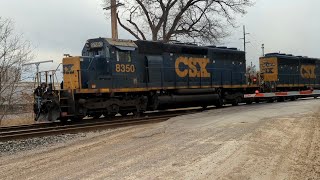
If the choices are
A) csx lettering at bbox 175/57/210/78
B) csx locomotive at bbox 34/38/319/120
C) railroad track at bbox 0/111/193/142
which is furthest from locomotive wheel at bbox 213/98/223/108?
railroad track at bbox 0/111/193/142

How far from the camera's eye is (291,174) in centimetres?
669

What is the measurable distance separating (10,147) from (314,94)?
85.4 feet

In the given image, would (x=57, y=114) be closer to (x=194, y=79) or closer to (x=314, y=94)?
(x=194, y=79)

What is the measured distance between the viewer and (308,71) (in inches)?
1261

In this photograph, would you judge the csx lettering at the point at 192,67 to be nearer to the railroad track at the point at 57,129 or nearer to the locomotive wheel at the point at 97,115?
the railroad track at the point at 57,129

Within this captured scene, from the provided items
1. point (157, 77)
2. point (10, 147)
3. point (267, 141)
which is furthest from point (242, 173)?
point (157, 77)

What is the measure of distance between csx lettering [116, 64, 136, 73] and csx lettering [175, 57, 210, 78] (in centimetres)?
295

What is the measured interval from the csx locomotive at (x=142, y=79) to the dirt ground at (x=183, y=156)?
4.60 metres

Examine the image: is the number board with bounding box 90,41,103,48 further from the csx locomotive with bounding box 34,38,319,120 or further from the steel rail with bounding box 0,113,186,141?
the steel rail with bounding box 0,113,186,141

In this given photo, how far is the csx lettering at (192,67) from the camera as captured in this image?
19.8 m

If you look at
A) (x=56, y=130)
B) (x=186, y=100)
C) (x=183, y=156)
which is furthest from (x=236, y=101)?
(x=183, y=156)

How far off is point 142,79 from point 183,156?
1030 cm

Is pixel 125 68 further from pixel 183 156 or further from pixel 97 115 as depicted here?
pixel 183 156

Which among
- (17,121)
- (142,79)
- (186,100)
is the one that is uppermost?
(142,79)
